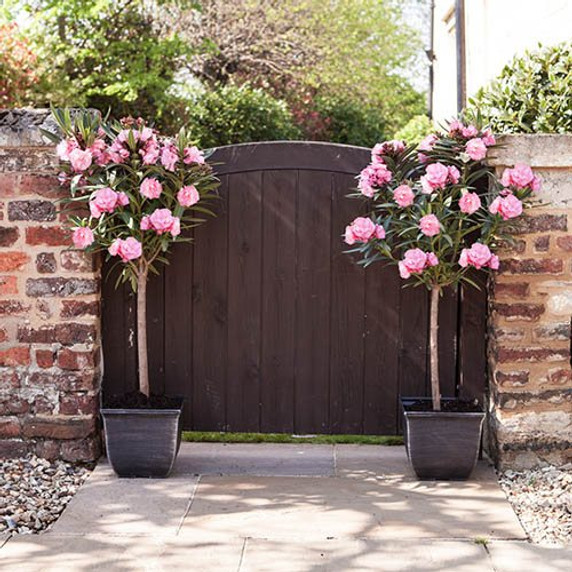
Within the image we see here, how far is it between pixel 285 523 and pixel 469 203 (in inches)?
65.9

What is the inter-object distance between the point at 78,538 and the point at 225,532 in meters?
0.59

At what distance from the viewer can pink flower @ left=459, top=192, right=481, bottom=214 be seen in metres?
4.49

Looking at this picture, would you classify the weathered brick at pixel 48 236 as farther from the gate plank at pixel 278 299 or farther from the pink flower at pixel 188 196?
the gate plank at pixel 278 299

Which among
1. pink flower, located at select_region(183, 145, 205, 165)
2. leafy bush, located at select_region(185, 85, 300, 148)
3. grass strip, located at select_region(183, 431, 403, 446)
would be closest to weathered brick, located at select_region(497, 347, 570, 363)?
grass strip, located at select_region(183, 431, 403, 446)

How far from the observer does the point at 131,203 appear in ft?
15.2

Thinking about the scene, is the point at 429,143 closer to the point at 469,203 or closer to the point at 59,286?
the point at 469,203

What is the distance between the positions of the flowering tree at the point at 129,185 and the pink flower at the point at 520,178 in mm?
1424

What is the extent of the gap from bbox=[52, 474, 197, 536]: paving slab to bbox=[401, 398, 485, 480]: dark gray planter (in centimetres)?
108

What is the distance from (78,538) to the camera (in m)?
3.88

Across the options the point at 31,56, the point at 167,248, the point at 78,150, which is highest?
the point at 31,56

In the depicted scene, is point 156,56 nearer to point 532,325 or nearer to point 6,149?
point 6,149

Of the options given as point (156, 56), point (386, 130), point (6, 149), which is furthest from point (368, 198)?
point (386, 130)

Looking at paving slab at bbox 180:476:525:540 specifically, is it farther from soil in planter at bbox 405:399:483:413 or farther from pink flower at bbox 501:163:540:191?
pink flower at bbox 501:163:540:191

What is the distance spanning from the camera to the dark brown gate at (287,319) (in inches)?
199
